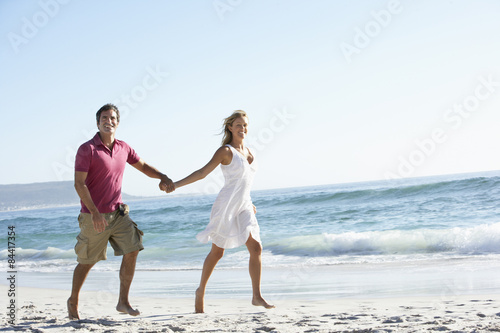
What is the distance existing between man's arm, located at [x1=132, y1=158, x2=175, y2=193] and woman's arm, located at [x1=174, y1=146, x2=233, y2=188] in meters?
0.12

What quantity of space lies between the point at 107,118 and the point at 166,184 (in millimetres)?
759

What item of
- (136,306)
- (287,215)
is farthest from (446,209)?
(136,306)

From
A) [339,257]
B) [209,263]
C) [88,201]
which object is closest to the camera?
[88,201]

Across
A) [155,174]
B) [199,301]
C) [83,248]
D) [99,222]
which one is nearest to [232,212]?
[155,174]

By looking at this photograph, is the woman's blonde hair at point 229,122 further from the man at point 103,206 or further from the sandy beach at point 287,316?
the sandy beach at point 287,316

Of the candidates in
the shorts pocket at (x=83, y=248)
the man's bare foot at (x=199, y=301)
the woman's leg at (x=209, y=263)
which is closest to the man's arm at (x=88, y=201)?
the shorts pocket at (x=83, y=248)

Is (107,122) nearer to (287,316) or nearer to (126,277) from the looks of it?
(126,277)

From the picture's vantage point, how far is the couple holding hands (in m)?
3.79

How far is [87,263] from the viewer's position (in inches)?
152

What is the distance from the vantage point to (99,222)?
147 inches

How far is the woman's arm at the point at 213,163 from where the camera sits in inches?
166

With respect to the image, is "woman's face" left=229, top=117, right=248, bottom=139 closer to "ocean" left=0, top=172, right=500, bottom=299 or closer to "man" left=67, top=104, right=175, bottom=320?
"man" left=67, top=104, right=175, bottom=320

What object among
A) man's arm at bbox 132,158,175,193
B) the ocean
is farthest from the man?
the ocean

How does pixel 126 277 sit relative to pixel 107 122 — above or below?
below
